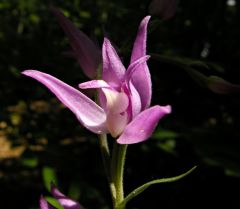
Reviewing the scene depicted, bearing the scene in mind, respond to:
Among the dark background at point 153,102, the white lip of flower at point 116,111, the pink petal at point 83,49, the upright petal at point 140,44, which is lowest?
the dark background at point 153,102

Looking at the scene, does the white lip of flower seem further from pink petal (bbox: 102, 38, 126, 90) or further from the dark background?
the dark background

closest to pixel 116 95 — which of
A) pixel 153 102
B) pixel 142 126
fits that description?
pixel 142 126

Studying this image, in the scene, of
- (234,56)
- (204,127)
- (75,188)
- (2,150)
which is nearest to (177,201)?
(204,127)

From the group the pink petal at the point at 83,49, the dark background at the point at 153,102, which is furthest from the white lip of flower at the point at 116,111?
the dark background at the point at 153,102

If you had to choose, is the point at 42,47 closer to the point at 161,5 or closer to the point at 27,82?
the point at 27,82

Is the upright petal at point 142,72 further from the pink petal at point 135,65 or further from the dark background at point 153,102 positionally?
the dark background at point 153,102

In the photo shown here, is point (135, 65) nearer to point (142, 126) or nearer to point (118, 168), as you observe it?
point (142, 126)
